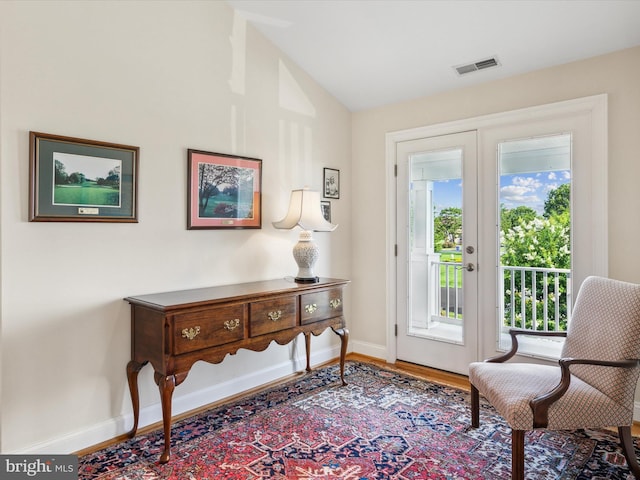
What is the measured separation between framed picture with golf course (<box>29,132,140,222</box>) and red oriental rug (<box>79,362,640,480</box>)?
1.34m

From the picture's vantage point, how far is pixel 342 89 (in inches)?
150

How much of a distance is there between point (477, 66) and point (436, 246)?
1471 millimetres

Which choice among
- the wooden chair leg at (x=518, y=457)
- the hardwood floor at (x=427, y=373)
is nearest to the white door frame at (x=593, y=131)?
the hardwood floor at (x=427, y=373)

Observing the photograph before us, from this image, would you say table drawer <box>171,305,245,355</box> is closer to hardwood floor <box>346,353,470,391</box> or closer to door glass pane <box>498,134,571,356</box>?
hardwood floor <box>346,353,470,391</box>

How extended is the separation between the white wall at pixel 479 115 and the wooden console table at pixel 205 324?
1117 mm

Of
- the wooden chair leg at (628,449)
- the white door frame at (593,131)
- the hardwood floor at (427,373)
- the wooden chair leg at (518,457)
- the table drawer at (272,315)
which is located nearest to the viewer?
the wooden chair leg at (518,457)

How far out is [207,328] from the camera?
237cm

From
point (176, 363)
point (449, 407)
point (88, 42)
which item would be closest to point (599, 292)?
point (449, 407)

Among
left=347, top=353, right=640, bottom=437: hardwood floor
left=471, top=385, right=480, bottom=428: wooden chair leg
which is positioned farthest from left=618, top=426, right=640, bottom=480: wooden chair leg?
left=347, top=353, right=640, bottom=437: hardwood floor

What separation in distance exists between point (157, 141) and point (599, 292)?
2807 mm

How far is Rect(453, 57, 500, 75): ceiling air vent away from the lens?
3041mm

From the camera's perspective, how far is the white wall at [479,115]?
106 inches

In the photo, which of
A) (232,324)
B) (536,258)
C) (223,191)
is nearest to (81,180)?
(223,191)

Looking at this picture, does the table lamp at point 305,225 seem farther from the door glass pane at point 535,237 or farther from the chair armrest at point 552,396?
the chair armrest at point 552,396
